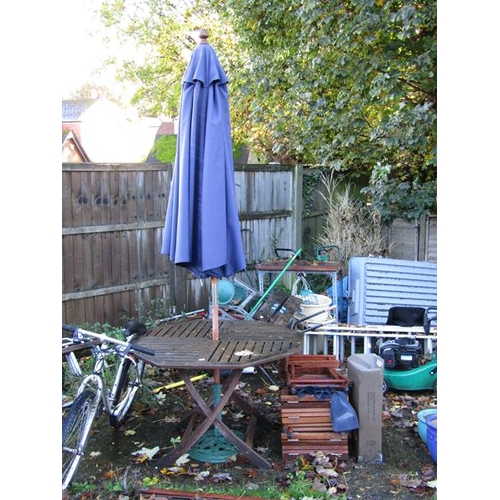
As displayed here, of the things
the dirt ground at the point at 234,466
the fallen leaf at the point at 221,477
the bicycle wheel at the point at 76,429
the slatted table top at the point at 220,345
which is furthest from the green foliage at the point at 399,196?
the bicycle wheel at the point at 76,429

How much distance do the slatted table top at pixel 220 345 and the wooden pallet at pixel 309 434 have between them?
1.41 feet

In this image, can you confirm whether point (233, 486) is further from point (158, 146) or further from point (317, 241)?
point (158, 146)

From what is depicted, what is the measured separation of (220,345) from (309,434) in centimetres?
83

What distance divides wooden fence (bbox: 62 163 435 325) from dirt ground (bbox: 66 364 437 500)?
4.83ft

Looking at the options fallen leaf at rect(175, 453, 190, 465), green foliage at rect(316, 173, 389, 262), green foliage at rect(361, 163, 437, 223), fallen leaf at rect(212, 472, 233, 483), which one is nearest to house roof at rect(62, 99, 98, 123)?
green foliage at rect(316, 173, 389, 262)

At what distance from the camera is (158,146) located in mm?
11211

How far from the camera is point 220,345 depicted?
4266 millimetres

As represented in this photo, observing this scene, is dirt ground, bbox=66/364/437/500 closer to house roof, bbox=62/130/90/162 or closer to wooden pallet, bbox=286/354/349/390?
wooden pallet, bbox=286/354/349/390

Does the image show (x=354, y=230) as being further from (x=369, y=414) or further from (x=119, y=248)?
(x=369, y=414)

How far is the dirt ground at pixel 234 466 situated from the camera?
376cm

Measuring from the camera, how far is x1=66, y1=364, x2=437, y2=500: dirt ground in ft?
12.3
